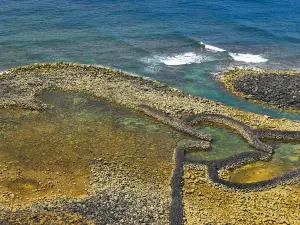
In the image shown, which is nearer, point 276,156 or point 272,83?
point 276,156

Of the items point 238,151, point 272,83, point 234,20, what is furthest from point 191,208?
point 234,20

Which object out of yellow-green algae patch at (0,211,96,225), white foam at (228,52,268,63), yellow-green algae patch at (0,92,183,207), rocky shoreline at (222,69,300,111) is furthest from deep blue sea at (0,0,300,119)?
yellow-green algae patch at (0,211,96,225)

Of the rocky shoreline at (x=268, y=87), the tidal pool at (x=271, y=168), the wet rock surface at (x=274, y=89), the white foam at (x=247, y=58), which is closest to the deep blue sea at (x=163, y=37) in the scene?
the white foam at (x=247, y=58)

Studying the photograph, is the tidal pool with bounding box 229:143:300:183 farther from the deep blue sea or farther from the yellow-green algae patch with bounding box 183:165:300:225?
the deep blue sea

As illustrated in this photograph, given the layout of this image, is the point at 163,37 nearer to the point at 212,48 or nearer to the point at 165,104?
the point at 212,48

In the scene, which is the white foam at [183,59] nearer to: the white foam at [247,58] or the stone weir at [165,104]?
the white foam at [247,58]

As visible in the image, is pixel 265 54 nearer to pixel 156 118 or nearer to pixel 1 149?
pixel 156 118
